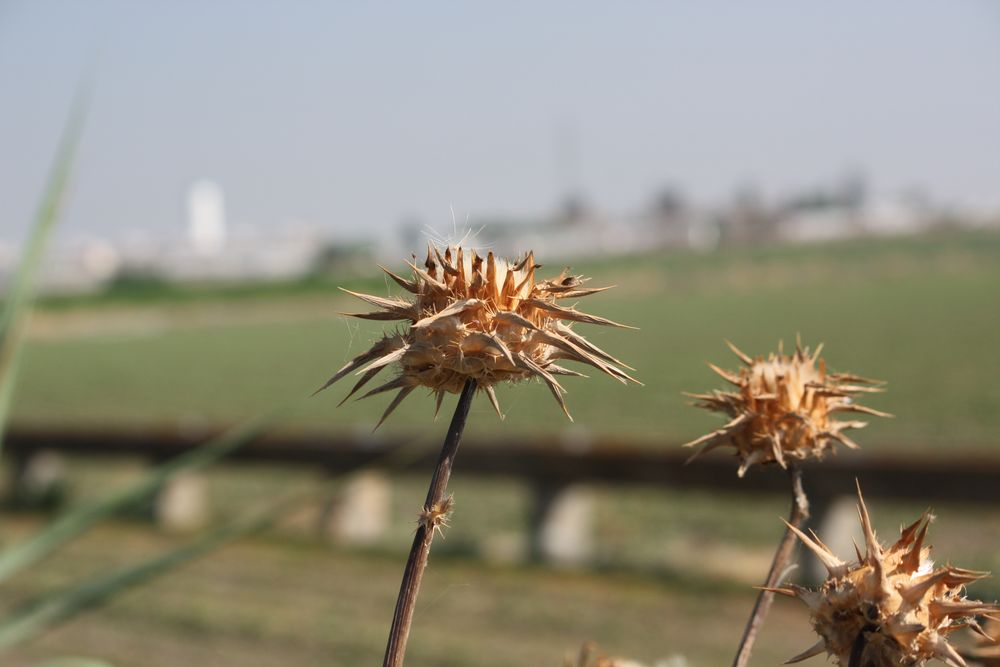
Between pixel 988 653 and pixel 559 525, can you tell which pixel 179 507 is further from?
pixel 988 653

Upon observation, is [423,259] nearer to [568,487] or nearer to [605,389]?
[568,487]

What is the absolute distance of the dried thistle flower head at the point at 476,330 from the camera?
2.68 ft

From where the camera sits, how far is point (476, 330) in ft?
2.70

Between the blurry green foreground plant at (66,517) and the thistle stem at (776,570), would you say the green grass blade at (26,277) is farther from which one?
the thistle stem at (776,570)

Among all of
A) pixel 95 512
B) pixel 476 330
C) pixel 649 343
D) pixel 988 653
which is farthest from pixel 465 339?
pixel 649 343

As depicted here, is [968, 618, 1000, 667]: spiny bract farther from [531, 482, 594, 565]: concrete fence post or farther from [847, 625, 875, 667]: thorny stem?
[531, 482, 594, 565]: concrete fence post

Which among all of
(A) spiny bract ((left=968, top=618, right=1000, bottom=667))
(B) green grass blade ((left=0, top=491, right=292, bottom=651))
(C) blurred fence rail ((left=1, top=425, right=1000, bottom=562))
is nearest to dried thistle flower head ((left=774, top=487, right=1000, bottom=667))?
(A) spiny bract ((left=968, top=618, right=1000, bottom=667))

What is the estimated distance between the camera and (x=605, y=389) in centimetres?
2345

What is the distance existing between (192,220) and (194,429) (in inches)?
5891

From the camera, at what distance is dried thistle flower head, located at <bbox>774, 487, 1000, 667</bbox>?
0.79m

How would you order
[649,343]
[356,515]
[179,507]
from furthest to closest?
[649,343]
[179,507]
[356,515]

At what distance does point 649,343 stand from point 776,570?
37.8 meters

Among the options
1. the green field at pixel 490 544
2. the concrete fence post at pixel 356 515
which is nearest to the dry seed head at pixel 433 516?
the green field at pixel 490 544

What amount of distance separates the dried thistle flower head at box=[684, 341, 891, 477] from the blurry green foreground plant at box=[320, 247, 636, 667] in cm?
20
